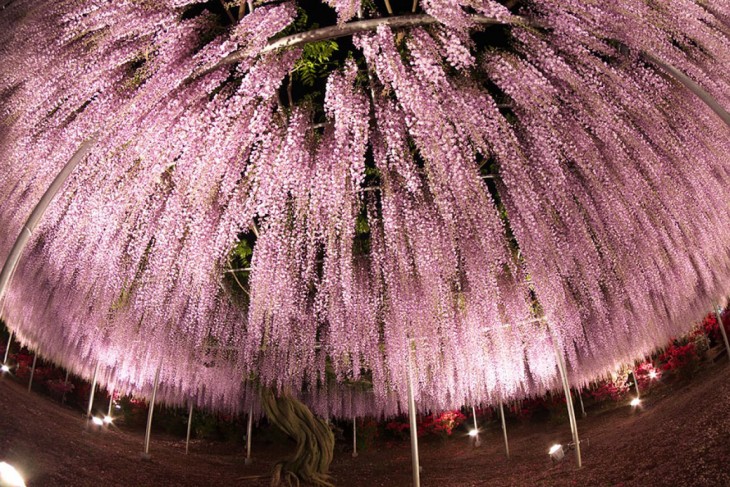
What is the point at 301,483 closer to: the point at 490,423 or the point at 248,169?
the point at 248,169

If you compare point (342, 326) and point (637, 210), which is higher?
point (637, 210)

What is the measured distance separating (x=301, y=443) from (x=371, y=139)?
7443mm

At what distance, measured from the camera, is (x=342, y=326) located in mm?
7441

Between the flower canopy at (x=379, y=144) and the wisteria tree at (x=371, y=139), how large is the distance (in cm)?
2

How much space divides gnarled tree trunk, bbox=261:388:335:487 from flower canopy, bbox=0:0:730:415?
3.94 meters

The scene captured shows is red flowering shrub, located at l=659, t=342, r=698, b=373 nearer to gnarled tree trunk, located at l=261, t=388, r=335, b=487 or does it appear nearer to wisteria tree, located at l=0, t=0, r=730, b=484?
wisteria tree, located at l=0, t=0, r=730, b=484

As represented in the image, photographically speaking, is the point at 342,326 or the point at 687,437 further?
the point at 342,326

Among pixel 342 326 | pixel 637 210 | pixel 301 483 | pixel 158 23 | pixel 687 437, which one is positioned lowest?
pixel 301 483

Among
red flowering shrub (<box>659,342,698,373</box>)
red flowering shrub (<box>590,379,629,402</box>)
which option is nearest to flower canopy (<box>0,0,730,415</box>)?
red flowering shrub (<box>659,342,698,373</box>)

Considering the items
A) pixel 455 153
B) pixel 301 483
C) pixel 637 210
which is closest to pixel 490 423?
pixel 301 483

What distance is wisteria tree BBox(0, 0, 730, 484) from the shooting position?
328 centimetres

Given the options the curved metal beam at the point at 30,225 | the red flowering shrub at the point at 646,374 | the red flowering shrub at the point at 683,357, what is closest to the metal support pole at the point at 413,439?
the curved metal beam at the point at 30,225

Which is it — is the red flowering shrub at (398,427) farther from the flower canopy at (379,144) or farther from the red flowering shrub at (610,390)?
the flower canopy at (379,144)

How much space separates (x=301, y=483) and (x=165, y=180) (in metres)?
6.88
